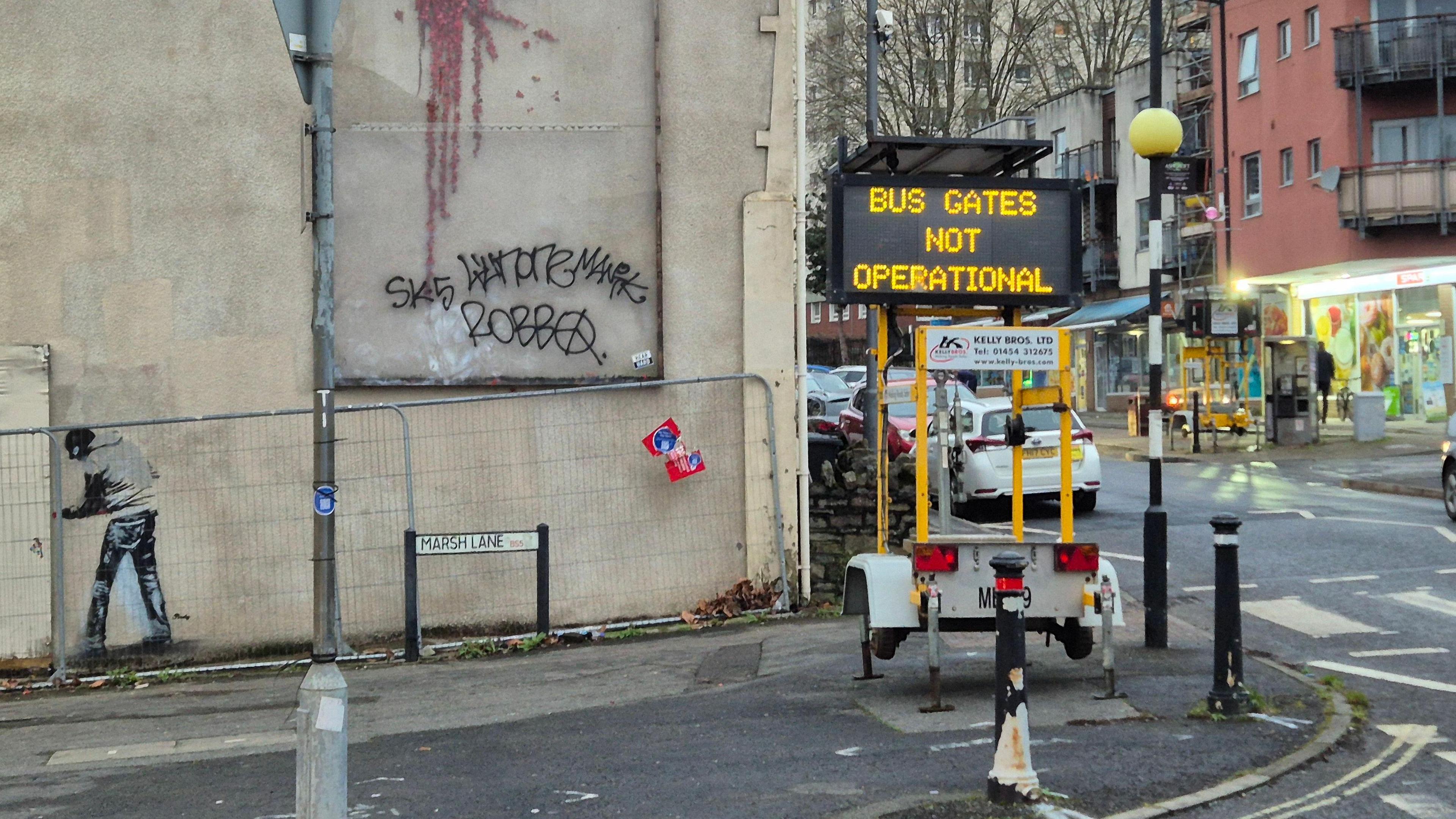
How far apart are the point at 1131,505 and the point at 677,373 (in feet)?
31.2

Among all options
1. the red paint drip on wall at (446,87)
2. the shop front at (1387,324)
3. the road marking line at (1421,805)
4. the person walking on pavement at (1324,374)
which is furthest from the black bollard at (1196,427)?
the road marking line at (1421,805)

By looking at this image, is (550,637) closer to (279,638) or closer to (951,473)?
(279,638)

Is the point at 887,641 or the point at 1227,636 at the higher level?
the point at 1227,636

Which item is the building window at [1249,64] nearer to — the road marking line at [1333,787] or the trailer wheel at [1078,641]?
the trailer wheel at [1078,641]

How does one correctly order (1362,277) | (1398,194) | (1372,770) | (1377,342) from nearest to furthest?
(1372,770) < (1398,194) < (1377,342) < (1362,277)

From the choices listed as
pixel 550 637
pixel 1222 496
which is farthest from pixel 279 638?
pixel 1222 496

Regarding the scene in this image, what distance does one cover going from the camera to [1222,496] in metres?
20.3

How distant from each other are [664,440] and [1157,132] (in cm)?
462

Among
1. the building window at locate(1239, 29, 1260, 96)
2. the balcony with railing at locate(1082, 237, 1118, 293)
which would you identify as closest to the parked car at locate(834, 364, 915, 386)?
the building window at locate(1239, 29, 1260, 96)

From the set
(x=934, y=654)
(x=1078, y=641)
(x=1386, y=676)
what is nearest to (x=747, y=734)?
(x=934, y=654)

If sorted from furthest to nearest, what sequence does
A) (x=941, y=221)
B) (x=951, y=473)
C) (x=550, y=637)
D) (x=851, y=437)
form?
(x=851, y=437)
(x=951, y=473)
(x=550, y=637)
(x=941, y=221)

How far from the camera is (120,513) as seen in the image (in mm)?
12031

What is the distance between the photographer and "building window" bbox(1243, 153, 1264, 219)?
39.9 meters

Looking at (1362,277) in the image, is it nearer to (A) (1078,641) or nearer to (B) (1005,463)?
(B) (1005,463)
